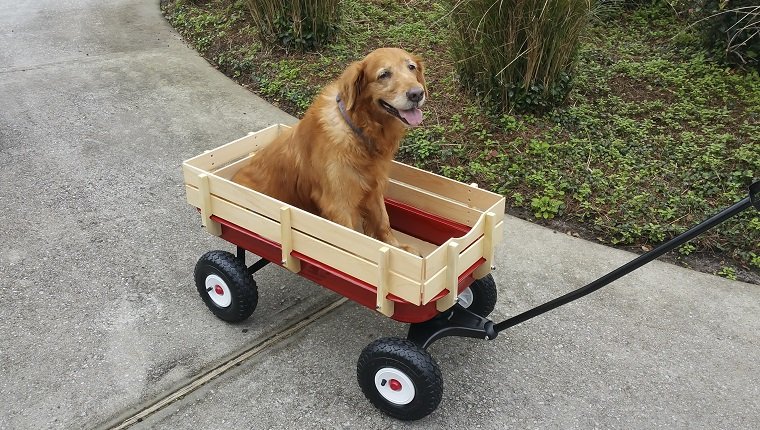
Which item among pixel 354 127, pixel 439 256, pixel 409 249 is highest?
pixel 354 127

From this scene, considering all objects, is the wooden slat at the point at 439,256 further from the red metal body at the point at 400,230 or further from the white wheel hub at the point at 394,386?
the white wheel hub at the point at 394,386

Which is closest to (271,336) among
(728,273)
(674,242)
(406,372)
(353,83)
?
(406,372)

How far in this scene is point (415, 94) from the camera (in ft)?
8.66

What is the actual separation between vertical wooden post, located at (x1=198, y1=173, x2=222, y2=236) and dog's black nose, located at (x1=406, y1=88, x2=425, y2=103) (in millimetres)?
1067

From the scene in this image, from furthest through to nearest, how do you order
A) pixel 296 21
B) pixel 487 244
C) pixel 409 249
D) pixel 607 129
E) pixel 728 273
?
pixel 296 21 < pixel 607 129 < pixel 728 273 < pixel 409 249 < pixel 487 244

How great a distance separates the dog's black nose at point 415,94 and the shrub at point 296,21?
3.76 metres

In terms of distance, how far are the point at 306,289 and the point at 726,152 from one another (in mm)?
3163

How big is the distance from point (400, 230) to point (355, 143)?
0.74 meters

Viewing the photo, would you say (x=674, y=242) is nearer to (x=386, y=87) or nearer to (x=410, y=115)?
(x=410, y=115)

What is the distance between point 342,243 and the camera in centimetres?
265

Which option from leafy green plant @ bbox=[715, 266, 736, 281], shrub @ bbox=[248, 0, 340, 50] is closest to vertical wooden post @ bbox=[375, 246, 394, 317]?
leafy green plant @ bbox=[715, 266, 736, 281]

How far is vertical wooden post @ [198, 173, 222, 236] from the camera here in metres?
3.04

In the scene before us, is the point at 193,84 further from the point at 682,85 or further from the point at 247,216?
the point at 682,85

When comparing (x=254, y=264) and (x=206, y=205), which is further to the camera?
(x=254, y=264)
